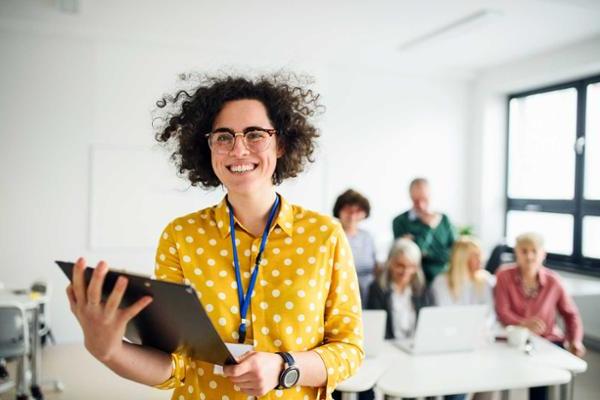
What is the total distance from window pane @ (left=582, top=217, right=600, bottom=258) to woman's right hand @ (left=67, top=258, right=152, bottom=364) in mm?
5303

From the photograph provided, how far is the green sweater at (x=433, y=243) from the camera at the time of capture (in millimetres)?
4180

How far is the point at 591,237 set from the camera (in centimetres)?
519

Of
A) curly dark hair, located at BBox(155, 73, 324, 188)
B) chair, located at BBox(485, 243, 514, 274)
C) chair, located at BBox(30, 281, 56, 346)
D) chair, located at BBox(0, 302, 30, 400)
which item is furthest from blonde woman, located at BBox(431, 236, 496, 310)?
chair, located at BBox(30, 281, 56, 346)

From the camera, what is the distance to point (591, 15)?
13.9ft

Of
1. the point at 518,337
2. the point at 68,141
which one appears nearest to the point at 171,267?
the point at 518,337

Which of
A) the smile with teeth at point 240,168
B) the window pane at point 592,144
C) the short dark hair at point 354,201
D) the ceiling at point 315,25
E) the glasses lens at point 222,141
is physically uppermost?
the ceiling at point 315,25

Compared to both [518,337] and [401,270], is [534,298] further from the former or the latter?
[401,270]

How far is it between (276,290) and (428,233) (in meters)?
3.26

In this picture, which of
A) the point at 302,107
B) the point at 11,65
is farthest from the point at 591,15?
the point at 11,65

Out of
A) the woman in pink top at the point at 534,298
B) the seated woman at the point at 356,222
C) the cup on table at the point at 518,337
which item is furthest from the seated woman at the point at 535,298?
the seated woman at the point at 356,222

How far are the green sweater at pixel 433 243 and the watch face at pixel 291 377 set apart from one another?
10.8 ft

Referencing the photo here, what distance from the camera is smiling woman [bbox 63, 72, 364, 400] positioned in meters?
1.09

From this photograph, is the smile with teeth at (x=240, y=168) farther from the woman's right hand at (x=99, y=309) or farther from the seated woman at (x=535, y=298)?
the seated woman at (x=535, y=298)

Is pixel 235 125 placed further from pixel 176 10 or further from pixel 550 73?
pixel 550 73
